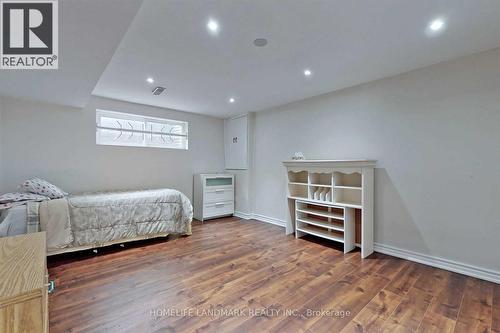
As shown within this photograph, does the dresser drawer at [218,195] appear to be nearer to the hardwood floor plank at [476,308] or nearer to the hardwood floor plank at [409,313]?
the hardwood floor plank at [409,313]

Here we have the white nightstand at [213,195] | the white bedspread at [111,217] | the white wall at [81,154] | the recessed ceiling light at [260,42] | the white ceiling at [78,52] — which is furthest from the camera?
the white nightstand at [213,195]

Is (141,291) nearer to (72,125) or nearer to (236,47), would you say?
(236,47)

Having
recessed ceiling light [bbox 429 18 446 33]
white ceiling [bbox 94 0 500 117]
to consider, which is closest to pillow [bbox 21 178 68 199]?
white ceiling [bbox 94 0 500 117]

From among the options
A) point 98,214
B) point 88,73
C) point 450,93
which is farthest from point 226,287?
point 450,93

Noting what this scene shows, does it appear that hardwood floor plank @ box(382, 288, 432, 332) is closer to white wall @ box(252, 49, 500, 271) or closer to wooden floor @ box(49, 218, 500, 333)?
wooden floor @ box(49, 218, 500, 333)

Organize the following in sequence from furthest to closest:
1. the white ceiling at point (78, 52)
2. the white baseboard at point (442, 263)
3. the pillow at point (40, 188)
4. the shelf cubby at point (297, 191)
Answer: the shelf cubby at point (297, 191) < the pillow at point (40, 188) < the white baseboard at point (442, 263) < the white ceiling at point (78, 52)

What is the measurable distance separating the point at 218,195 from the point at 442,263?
368 cm

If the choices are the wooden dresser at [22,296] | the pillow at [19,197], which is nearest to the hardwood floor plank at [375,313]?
the wooden dresser at [22,296]

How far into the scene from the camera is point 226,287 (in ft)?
7.07

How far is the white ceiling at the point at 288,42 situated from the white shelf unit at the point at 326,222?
6.02 ft

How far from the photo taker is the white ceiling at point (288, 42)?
1705mm

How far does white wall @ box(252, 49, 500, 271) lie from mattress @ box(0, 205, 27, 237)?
3.99 metres

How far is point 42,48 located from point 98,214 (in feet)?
6.45

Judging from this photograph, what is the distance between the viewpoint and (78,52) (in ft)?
6.31
